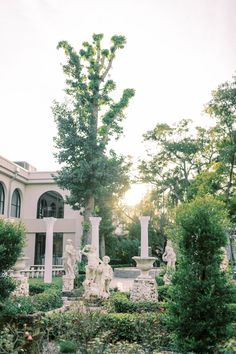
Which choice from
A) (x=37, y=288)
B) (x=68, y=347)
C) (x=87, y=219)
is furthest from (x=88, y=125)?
(x=68, y=347)

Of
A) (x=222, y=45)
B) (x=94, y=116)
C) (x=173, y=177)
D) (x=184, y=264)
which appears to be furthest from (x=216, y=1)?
(x=173, y=177)

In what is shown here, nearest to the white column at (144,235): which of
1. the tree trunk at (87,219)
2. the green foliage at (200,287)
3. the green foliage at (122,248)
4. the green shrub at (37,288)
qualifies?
the green shrub at (37,288)

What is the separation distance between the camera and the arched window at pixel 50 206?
100 ft

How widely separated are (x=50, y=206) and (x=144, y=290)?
1928cm

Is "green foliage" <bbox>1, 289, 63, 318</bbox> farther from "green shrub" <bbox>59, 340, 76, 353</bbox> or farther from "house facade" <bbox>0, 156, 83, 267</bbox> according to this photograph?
"house facade" <bbox>0, 156, 83, 267</bbox>

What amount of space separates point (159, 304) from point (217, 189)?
54.0 feet

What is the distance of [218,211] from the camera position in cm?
709

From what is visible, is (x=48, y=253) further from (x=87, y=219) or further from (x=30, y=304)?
(x=30, y=304)

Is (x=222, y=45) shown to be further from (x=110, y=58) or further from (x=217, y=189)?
(x=217, y=189)

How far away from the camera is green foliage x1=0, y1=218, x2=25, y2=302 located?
809cm

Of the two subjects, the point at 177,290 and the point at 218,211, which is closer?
the point at 177,290

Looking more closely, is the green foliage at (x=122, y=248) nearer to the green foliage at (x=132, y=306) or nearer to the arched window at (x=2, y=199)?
the arched window at (x=2, y=199)

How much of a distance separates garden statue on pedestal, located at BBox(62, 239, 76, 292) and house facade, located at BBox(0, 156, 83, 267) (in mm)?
13055

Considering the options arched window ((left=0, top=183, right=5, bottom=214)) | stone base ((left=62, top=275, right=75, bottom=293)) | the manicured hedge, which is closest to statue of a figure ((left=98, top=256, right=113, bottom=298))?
stone base ((left=62, top=275, right=75, bottom=293))
